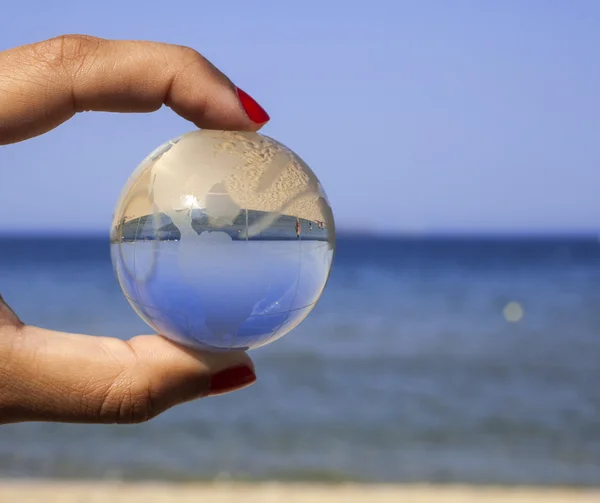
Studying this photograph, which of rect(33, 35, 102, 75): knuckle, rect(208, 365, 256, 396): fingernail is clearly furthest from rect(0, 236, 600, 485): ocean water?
rect(33, 35, 102, 75): knuckle

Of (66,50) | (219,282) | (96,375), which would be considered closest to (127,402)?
(96,375)

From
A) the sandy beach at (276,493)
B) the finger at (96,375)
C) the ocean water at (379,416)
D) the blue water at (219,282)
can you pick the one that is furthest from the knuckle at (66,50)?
the ocean water at (379,416)

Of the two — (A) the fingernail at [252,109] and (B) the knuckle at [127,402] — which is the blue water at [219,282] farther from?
(A) the fingernail at [252,109]

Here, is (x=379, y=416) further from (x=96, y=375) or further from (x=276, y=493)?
(x=96, y=375)

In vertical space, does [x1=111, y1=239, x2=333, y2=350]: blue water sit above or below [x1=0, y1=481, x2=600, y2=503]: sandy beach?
above

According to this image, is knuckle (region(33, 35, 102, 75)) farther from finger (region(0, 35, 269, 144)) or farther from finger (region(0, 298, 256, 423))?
finger (region(0, 298, 256, 423))

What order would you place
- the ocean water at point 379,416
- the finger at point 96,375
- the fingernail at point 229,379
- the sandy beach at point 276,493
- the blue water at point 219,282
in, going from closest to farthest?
the blue water at point 219,282
the finger at point 96,375
the fingernail at point 229,379
the sandy beach at point 276,493
the ocean water at point 379,416
